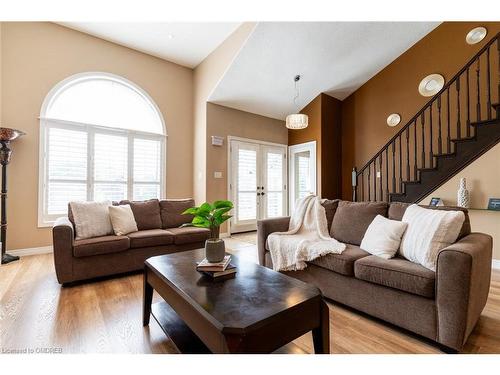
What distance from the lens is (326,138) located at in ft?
17.5

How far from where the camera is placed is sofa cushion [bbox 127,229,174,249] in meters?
2.86

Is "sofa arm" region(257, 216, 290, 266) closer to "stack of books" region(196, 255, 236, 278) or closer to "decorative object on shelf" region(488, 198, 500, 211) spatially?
"stack of books" region(196, 255, 236, 278)

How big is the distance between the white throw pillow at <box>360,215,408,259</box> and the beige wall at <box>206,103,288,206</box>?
10.9 ft

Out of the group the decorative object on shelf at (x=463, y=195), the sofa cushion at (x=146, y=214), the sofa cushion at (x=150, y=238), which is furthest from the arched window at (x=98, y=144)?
the decorative object on shelf at (x=463, y=195)

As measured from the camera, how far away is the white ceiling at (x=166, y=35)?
3.83m

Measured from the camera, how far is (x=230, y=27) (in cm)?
398

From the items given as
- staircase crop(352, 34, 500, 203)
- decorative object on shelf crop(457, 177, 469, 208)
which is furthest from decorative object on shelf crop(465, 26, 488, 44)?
decorative object on shelf crop(457, 177, 469, 208)

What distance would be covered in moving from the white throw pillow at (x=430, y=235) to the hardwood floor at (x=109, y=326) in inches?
21.2

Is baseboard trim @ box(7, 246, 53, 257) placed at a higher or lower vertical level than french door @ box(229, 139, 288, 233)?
lower

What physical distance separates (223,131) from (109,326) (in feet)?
13.1

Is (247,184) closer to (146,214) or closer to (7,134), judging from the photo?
(146,214)

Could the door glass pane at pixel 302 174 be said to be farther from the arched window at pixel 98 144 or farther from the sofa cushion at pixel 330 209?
the arched window at pixel 98 144

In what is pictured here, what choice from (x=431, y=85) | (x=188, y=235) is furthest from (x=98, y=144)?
(x=431, y=85)
